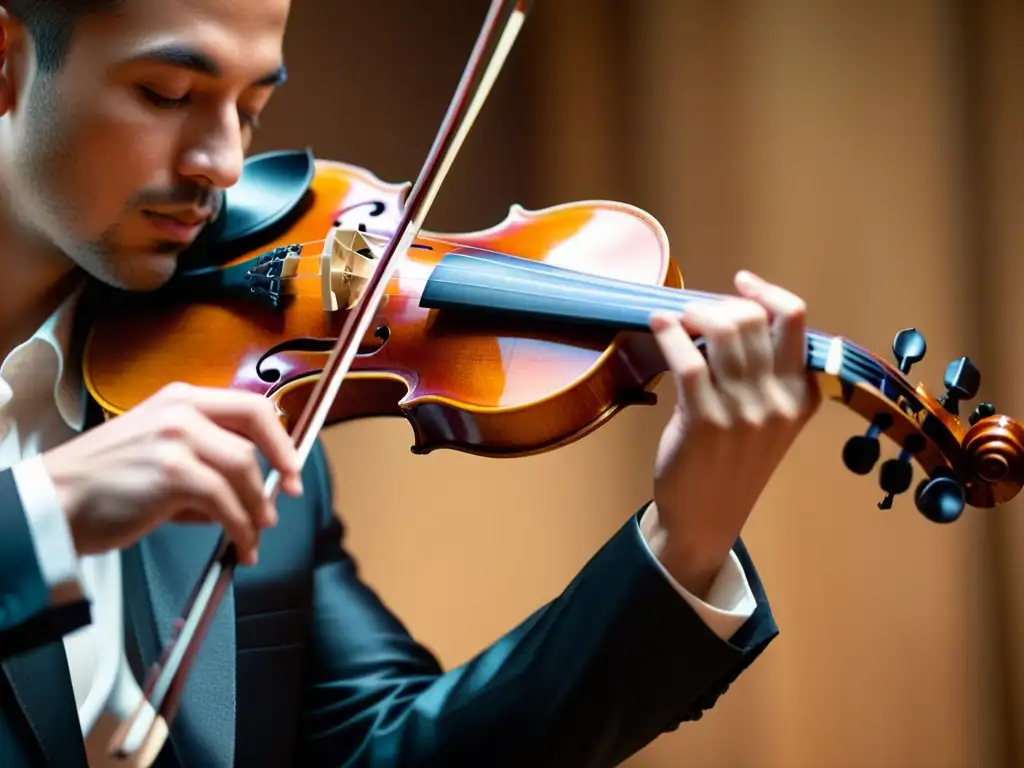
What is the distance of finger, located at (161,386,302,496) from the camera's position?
646 mm

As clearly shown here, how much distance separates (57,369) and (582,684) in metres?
0.52

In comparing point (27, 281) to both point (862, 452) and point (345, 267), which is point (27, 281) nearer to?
point (345, 267)

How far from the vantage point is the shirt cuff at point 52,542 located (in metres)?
0.65

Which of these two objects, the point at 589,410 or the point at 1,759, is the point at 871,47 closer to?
the point at 589,410

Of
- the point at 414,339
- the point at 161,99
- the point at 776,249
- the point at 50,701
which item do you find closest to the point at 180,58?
the point at 161,99

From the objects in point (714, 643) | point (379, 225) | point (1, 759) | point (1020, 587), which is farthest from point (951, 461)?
point (1020, 587)

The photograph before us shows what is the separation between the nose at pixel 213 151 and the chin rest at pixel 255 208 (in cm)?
10

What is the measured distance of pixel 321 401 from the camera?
28.4 inches

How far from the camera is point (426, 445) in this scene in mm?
818

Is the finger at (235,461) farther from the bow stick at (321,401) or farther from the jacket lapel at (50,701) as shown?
the jacket lapel at (50,701)

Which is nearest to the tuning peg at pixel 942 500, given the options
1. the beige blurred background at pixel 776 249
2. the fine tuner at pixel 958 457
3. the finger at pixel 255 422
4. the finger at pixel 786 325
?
the fine tuner at pixel 958 457

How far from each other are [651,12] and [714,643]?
127 cm

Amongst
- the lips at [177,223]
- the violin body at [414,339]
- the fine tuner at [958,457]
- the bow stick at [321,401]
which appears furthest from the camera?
the lips at [177,223]

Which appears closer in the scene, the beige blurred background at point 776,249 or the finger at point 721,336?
the finger at point 721,336
